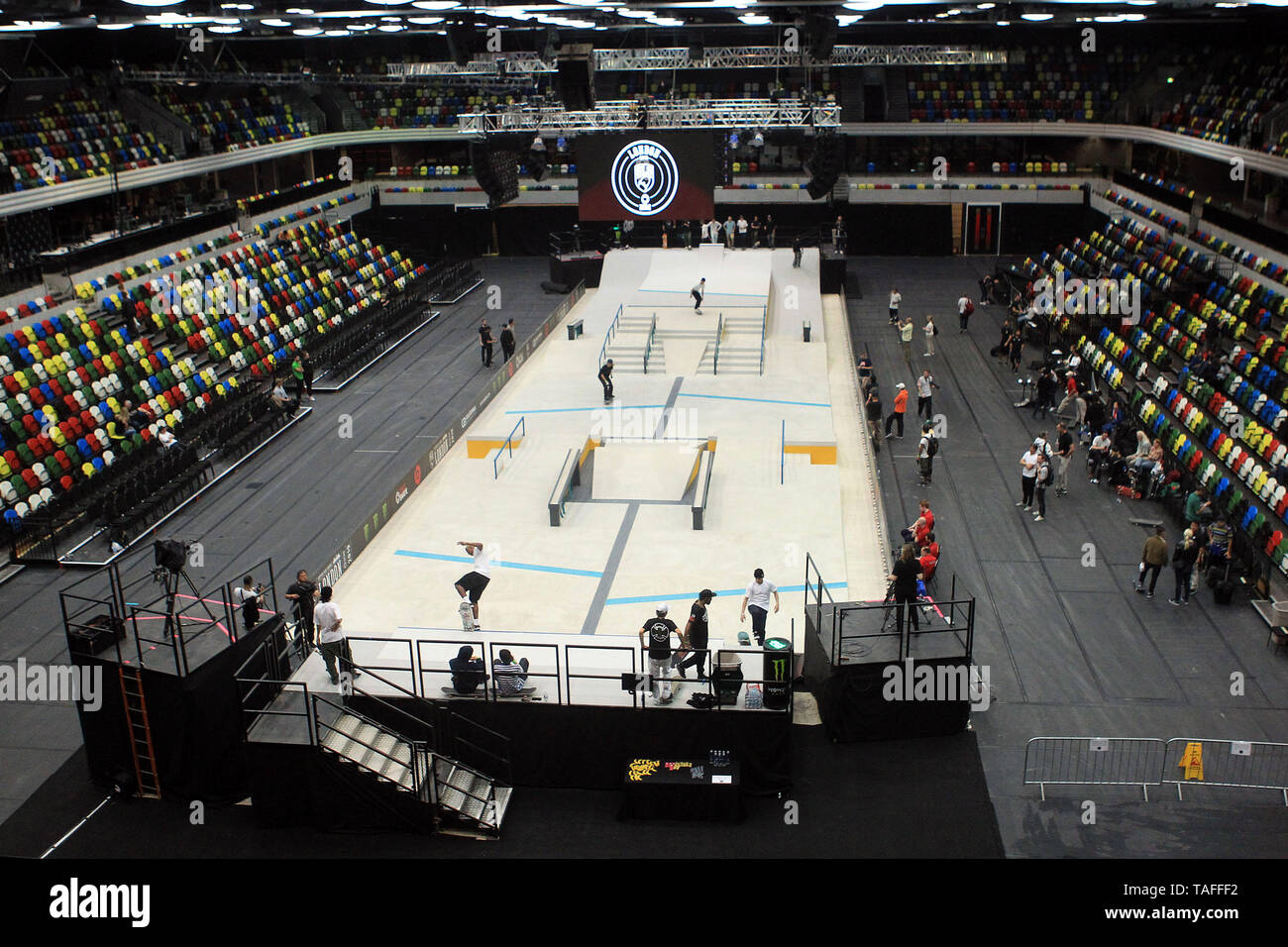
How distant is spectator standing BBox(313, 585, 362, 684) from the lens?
14.0 m

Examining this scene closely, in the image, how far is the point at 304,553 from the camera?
20172 millimetres

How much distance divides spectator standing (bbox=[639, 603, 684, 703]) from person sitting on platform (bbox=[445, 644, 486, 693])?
202cm

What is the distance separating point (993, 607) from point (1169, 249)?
65.5 feet

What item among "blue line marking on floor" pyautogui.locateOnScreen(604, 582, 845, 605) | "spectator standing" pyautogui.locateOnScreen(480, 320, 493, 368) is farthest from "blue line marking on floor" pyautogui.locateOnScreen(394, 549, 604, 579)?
"spectator standing" pyautogui.locateOnScreen(480, 320, 493, 368)

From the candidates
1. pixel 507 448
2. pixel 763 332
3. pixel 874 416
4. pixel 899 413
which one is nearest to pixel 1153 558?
pixel 874 416

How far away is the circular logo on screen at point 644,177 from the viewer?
29.6 m

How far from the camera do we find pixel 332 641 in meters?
14.1

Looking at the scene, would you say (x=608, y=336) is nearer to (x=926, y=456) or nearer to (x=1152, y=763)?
(x=926, y=456)

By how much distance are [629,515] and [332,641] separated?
7947mm

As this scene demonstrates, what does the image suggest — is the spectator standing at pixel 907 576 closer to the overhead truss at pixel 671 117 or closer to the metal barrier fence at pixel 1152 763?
the metal barrier fence at pixel 1152 763

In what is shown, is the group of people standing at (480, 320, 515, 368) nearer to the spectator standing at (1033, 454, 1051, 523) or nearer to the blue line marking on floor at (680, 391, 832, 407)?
the blue line marking on floor at (680, 391, 832, 407)

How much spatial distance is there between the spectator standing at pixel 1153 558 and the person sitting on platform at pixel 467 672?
10528 mm

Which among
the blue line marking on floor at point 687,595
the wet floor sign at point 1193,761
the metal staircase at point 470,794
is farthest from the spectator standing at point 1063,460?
the metal staircase at point 470,794
